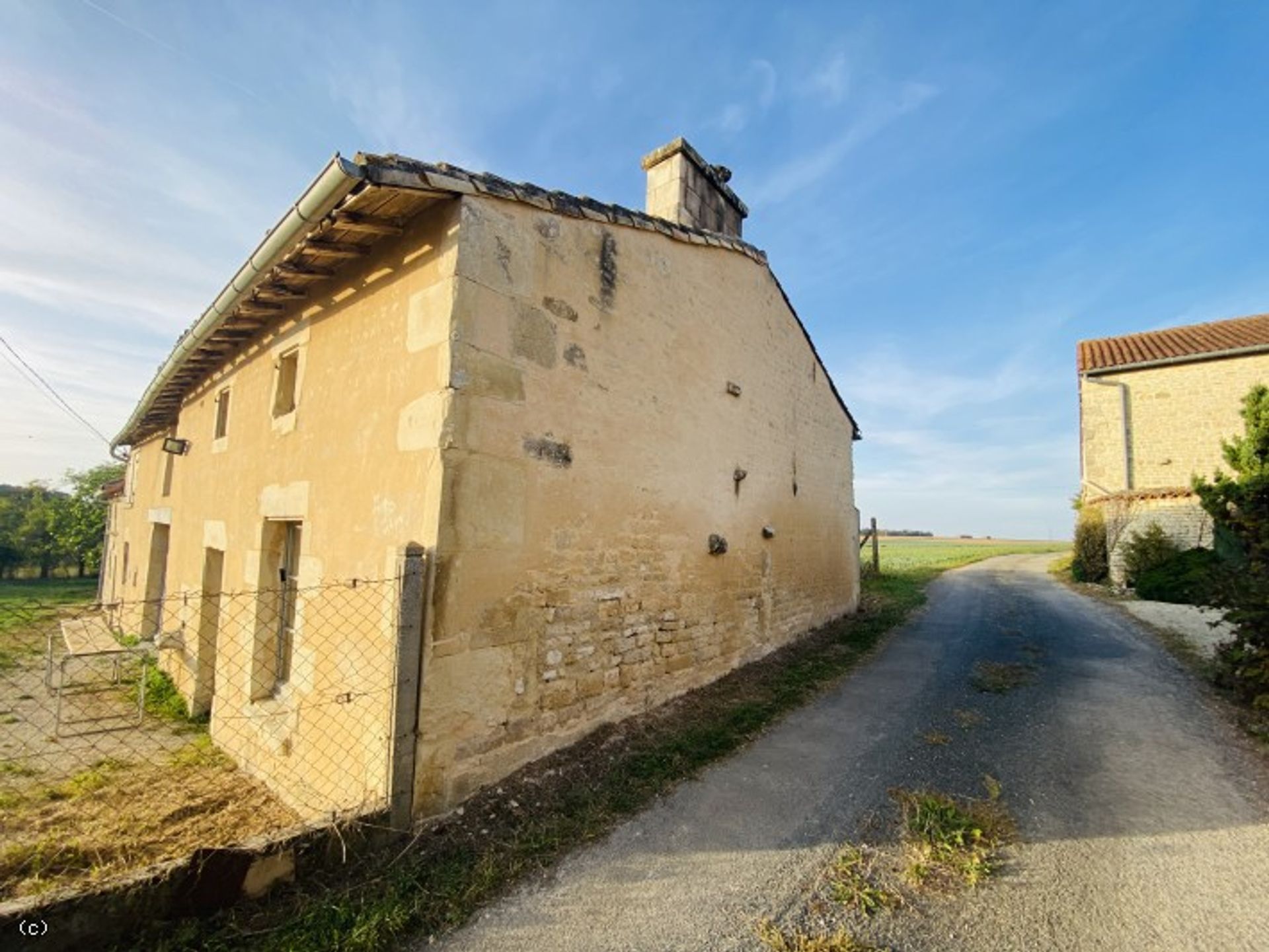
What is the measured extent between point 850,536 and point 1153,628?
5.34 metres

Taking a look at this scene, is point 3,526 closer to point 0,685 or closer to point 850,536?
point 0,685

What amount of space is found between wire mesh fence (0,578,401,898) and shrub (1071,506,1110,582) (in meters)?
20.5

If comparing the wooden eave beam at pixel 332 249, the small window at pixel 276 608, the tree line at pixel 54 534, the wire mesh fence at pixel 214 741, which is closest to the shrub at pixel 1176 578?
the wire mesh fence at pixel 214 741

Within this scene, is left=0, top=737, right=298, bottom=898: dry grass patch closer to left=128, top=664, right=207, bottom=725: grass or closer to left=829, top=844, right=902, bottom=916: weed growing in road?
left=128, top=664, right=207, bottom=725: grass

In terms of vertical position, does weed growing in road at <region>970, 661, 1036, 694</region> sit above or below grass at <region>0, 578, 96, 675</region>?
above

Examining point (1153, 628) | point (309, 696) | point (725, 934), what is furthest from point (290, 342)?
point (1153, 628)

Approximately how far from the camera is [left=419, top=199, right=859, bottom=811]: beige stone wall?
4.05m

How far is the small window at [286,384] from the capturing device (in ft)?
20.3

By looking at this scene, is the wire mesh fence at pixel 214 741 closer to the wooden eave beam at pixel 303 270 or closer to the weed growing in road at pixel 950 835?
the wooden eave beam at pixel 303 270

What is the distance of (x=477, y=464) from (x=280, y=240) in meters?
2.40

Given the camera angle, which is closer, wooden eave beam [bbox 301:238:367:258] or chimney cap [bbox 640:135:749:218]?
wooden eave beam [bbox 301:238:367:258]

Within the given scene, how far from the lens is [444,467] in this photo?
391 centimetres

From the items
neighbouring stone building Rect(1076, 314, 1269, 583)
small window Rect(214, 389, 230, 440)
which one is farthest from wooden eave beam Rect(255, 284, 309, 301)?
neighbouring stone building Rect(1076, 314, 1269, 583)

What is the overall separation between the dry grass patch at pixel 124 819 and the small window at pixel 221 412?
13.6ft
